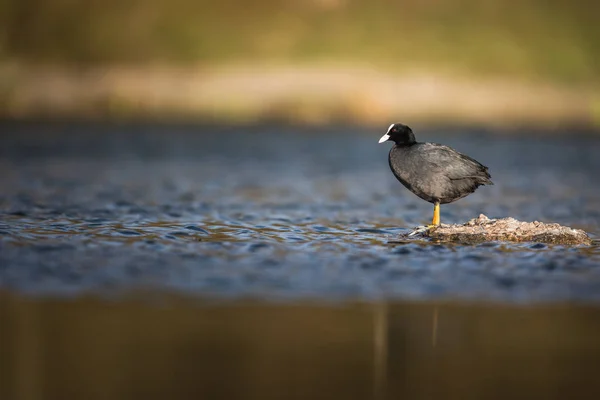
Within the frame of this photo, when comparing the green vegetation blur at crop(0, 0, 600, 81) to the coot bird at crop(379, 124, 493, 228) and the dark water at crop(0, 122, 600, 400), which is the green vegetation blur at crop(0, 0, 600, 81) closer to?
the dark water at crop(0, 122, 600, 400)

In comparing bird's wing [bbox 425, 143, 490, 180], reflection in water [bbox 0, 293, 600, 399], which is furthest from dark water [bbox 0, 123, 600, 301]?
bird's wing [bbox 425, 143, 490, 180]

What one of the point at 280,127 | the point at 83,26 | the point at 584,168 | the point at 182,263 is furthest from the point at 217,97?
the point at 182,263

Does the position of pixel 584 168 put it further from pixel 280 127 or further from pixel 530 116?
pixel 530 116

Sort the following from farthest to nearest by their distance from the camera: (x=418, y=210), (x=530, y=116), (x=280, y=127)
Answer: (x=530, y=116), (x=280, y=127), (x=418, y=210)

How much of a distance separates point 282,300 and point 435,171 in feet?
17.6

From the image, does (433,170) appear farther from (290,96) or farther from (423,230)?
(290,96)

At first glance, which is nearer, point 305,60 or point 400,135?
point 400,135

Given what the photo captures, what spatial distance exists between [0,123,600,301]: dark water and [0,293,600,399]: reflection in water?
90 centimetres

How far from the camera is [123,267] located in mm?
13023

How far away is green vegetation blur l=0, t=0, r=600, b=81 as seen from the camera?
285 ft

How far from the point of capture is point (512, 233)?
1534 centimetres

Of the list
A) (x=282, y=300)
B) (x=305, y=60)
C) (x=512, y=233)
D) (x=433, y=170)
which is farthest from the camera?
(x=305, y=60)

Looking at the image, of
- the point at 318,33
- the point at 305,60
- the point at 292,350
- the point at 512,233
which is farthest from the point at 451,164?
the point at 318,33

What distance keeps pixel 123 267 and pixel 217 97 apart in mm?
65696
